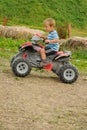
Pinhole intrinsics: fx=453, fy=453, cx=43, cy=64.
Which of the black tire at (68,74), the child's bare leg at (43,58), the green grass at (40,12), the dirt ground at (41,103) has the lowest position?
the dirt ground at (41,103)

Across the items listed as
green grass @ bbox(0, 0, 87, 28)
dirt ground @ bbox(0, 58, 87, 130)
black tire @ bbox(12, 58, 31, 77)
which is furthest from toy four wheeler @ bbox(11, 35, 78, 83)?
green grass @ bbox(0, 0, 87, 28)

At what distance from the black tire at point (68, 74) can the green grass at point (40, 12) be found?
71.7 feet

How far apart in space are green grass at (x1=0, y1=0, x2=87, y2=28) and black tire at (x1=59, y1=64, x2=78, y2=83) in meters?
21.9

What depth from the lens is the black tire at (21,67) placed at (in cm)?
896

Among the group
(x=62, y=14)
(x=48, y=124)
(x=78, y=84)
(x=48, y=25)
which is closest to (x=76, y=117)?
(x=48, y=124)

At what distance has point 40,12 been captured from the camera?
33125mm

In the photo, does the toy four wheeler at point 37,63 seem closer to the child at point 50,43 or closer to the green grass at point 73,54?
the child at point 50,43

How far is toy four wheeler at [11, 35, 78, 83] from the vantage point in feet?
29.5

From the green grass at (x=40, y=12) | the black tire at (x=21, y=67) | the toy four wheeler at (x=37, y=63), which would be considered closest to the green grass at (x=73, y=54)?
the toy four wheeler at (x=37, y=63)

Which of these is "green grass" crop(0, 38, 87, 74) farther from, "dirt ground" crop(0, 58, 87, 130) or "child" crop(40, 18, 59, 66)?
"dirt ground" crop(0, 58, 87, 130)

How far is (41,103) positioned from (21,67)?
216 cm

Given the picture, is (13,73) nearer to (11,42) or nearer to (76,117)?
(76,117)

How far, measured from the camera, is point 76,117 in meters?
6.34

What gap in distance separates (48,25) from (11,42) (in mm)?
6753
